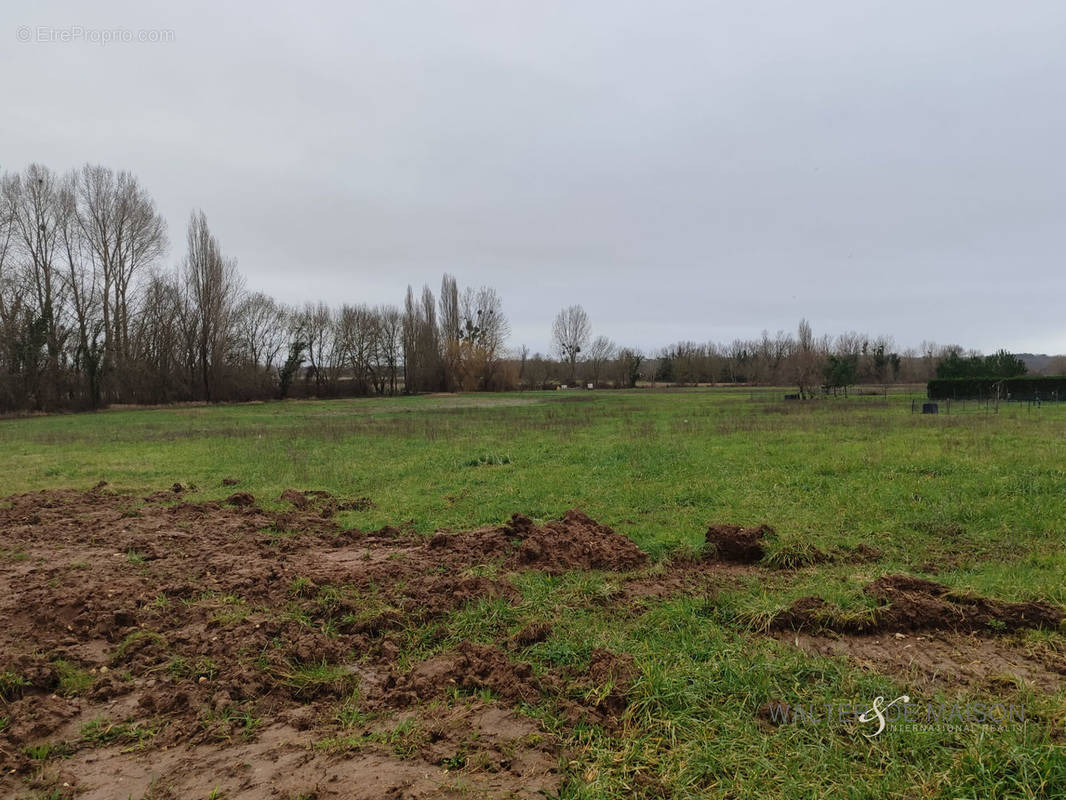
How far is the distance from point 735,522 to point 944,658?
3.55m

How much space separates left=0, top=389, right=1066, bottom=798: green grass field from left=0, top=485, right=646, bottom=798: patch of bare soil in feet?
1.12

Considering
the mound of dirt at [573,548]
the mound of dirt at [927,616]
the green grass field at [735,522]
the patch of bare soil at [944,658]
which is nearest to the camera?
the green grass field at [735,522]

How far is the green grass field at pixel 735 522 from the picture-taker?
8.27ft

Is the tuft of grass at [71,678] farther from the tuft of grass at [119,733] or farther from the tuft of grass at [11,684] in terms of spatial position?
the tuft of grass at [119,733]

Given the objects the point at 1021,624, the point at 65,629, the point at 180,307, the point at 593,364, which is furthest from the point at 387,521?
the point at 593,364

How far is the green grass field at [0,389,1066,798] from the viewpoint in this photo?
252cm

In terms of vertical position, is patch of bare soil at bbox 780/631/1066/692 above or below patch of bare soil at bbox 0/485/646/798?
above

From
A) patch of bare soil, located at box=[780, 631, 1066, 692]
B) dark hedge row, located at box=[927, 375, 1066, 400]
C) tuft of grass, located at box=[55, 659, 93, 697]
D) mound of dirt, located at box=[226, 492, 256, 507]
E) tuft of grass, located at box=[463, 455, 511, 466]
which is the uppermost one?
dark hedge row, located at box=[927, 375, 1066, 400]

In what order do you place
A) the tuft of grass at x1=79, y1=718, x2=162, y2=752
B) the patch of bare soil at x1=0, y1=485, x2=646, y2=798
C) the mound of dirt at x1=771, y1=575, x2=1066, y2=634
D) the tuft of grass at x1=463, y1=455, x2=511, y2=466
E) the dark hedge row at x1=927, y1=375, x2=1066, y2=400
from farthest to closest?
1. the dark hedge row at x1=927, y1=375, x2=1066, y2=400
2. the tuft of grass at x1=463, y1=455, x2=511, y2=466
3. the mound of dirt at x1=771, y1=575, x2=1066, y2=634
4. the tuft of grass at x1=79, y1=718, x2=162, y2=752
5. the patch of bare soil at x1=0, y1=485, x2=646, y2=798

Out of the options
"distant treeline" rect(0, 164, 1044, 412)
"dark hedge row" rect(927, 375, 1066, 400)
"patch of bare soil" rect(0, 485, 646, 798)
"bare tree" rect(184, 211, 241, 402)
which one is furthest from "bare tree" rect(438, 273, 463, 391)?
"patch of bare soil" rect(0, 485, 646, 798)

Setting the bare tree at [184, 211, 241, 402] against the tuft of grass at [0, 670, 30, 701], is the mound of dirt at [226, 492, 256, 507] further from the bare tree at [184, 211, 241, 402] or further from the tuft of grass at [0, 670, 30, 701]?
the bare tree at [184, 211, 241, 402]

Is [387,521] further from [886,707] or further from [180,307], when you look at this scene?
[180,307]

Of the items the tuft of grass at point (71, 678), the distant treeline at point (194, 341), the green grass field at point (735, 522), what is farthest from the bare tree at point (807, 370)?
the tuft of grass at point (71, 678)

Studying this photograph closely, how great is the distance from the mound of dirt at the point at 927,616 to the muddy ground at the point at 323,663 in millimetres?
17
